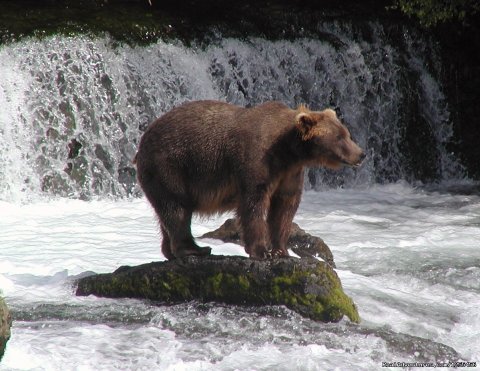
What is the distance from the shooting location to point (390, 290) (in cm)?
934

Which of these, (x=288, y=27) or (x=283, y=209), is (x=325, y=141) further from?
(x=288, y=27)

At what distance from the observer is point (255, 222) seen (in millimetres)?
8156

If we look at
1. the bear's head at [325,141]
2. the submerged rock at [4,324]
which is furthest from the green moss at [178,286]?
the submerged rock at [4,324]

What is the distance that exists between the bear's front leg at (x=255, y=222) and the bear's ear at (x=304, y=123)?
0.60m

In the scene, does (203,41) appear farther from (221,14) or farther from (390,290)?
(390,290)

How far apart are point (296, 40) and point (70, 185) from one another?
541 cm

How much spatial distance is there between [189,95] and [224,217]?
355cm

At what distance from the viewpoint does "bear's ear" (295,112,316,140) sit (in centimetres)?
834

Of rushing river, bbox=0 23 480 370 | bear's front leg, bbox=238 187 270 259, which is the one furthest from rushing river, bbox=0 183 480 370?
bear's front leg, bbox=238 187 270 259

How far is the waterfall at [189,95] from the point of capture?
1477 cm

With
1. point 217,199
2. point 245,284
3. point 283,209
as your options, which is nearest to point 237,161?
point 217,199

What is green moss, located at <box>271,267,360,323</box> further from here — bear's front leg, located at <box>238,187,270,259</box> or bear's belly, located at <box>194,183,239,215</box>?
bear's belly, located at <box>194,183,239,215</box>

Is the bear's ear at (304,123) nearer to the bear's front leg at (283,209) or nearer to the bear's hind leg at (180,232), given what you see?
the bear's front leg at (283,209)

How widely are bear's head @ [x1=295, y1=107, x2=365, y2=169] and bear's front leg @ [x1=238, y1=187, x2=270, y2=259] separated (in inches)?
23.6
